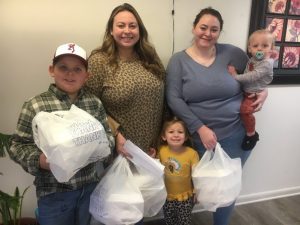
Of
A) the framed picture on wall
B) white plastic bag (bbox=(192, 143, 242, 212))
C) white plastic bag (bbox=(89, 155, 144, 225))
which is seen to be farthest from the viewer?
the framed picture on wall

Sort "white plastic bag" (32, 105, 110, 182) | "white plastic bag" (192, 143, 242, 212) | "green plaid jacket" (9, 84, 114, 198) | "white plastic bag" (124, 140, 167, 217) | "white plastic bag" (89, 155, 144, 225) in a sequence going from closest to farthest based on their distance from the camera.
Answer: "white plastic bag" (32, 105, 110, 182) < "green plaid jacket" (9, 84, 114, 198) < "white plastic bag" (89, 155, 144, 225) < "white plastic bag" (124, 140, 167, 217) < "white plastic bag" (192, 143, 242, 212)

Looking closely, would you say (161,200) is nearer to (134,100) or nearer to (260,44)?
(134,100)

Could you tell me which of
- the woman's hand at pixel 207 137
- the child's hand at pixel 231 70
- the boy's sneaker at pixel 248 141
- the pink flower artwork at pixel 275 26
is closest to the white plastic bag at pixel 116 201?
the woman's hand at pixel 207 137

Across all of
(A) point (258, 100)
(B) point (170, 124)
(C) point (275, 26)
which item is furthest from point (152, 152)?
(C) point (275, 26)

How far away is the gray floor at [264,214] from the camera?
222cm

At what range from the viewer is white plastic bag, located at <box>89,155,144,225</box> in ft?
4.62

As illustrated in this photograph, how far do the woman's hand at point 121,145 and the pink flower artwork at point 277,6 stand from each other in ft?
4.70

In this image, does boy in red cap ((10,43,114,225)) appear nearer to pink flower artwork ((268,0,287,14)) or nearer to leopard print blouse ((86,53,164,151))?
leopard print blouse ((86,53,164,151))

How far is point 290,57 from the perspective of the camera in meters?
2.27

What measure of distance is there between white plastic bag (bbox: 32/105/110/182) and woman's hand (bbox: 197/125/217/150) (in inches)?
27.4

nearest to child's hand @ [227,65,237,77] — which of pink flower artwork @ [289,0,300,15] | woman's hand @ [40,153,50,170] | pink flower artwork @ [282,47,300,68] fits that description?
pink flower artwork @ [282,47,300,68]

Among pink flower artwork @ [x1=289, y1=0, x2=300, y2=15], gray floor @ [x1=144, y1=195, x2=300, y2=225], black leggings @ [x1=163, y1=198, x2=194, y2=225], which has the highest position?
→ pink flower artwork @ [x1=289, y1=0, x2=300, y2=15]

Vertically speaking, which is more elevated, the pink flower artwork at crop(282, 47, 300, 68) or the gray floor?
the pink flower artwork at crop(282, 47, 300, 68)

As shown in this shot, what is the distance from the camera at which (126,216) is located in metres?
1.41
